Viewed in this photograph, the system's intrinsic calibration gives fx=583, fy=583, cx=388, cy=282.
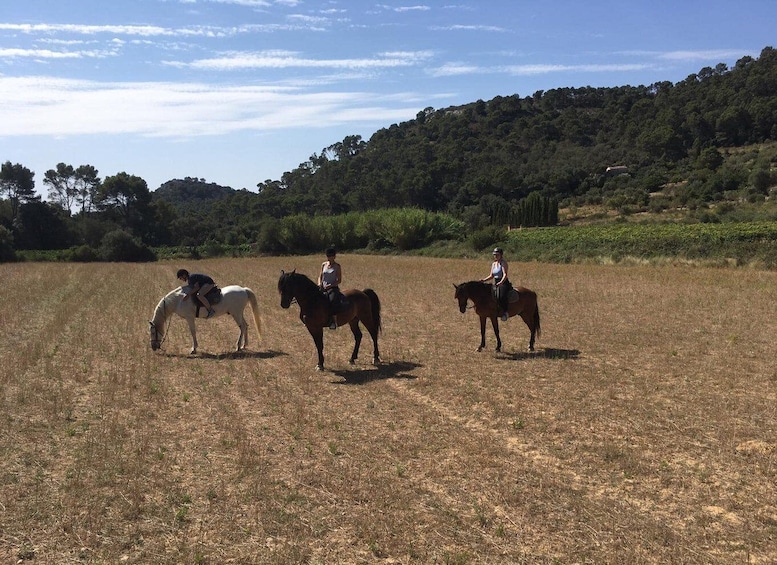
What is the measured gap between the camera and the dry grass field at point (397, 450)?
191 inches

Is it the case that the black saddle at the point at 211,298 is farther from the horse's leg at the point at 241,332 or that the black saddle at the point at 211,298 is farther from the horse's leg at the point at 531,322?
the horse's leg at the point at 531,322

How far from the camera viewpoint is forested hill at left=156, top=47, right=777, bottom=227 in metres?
81.4

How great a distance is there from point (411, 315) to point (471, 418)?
1047 cm

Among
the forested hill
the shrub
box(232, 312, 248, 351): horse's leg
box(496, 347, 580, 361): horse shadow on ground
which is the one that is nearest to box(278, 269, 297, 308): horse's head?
box(232, 312, 248, 351): horse's leg

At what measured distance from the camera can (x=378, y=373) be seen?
11.0 meters

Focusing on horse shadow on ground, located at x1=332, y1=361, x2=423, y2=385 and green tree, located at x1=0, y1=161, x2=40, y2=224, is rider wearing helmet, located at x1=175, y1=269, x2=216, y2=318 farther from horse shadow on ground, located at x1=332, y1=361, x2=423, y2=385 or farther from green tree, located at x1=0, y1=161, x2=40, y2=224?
green tree, located at x1=0, y1=161, x2=40, y2=224

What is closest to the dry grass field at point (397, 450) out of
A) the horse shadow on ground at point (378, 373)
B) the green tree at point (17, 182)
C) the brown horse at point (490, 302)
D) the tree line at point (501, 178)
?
the horse shadow on ground at point (378, 373)

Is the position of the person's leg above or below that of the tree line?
below

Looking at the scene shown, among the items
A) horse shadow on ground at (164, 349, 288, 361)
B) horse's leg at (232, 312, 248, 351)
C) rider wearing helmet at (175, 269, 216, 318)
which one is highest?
rider wearing helmet at (175, 269, 216, 318)

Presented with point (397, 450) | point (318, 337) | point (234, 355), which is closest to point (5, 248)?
point (234, 355)

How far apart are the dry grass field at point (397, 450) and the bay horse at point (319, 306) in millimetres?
771

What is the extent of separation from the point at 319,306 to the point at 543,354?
15.9 ft

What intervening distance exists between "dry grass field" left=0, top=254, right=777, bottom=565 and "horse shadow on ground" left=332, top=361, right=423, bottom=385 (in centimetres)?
8

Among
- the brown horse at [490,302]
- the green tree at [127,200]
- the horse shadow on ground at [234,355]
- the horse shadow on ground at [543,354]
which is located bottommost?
the horse shadow on ground at [543,354]
